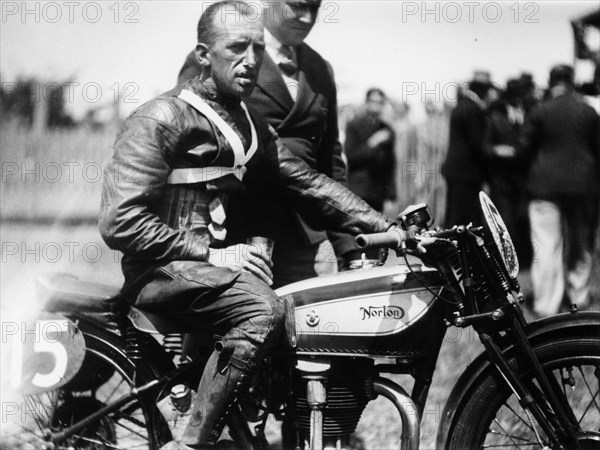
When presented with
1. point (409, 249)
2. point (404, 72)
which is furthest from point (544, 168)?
point (409, 249)

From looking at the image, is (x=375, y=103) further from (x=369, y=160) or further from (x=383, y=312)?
(x=383, y=312)

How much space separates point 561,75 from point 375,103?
3.34 metres

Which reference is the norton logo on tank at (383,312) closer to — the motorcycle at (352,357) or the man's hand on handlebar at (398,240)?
the motorcycle at (352,357)

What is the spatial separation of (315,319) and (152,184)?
74cm

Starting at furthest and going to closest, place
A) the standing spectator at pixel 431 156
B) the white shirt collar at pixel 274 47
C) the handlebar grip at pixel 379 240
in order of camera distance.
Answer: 1. the standing spectator at pixel 431 156
2. the white shirt collar at pixel 274 47
3. the handlebar grip at pixel 379 240

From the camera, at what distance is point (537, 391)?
3.33 metres

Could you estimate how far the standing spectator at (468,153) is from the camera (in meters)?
8.42

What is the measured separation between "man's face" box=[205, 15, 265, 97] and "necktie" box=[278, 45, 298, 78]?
77cm

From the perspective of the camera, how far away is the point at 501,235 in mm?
3373

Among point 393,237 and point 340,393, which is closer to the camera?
point 393,237

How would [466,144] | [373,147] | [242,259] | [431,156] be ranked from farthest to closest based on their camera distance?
[431,156]
[373,147]
[466,144]
[242,259]

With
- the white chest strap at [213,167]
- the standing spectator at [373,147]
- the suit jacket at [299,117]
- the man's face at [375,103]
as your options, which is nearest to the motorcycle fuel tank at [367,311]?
the white chest strap at [213,167]

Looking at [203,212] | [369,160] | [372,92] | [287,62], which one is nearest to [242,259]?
[203,212]

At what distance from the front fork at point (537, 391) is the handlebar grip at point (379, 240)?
1.38ft
